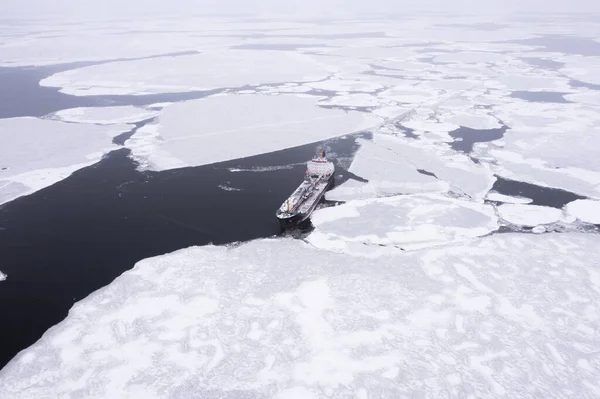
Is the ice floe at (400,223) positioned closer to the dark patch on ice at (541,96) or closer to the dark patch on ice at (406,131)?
the dark patch on ice at (406,131)

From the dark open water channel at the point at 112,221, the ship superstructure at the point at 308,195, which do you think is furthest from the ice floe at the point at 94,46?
the ship superstructure at the point at 308,195

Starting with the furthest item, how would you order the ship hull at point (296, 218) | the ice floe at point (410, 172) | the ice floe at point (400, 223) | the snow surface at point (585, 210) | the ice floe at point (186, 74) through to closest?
the ice floe at point (186, 74) → the ice floe at point (410, 172) → the snow surface at point (585, 210) → the ship hull at point (296, 218) → the ice floe at point (400, 223)

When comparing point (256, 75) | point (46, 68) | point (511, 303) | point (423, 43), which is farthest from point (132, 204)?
point (423, 43)

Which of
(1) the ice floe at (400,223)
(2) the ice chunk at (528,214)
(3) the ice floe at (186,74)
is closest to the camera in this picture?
(1) the ice floe at (400,223)

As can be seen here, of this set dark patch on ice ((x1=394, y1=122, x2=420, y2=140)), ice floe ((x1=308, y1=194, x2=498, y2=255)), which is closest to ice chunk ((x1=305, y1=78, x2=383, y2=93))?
dark patch on ice ((x1=394, y1=122, x2=420, y2=140))

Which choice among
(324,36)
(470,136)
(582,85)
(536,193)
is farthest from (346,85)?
(324,36)

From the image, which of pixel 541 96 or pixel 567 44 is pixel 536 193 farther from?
pixel 567 44

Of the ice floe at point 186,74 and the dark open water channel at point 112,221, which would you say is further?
the ice floe at point 186,74

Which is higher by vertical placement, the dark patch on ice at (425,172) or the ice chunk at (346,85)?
the ice chunk at (346,85)

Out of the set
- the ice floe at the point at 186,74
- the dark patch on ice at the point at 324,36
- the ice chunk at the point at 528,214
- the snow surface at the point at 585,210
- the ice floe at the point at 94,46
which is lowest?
the snow surface at the point at 585,210
